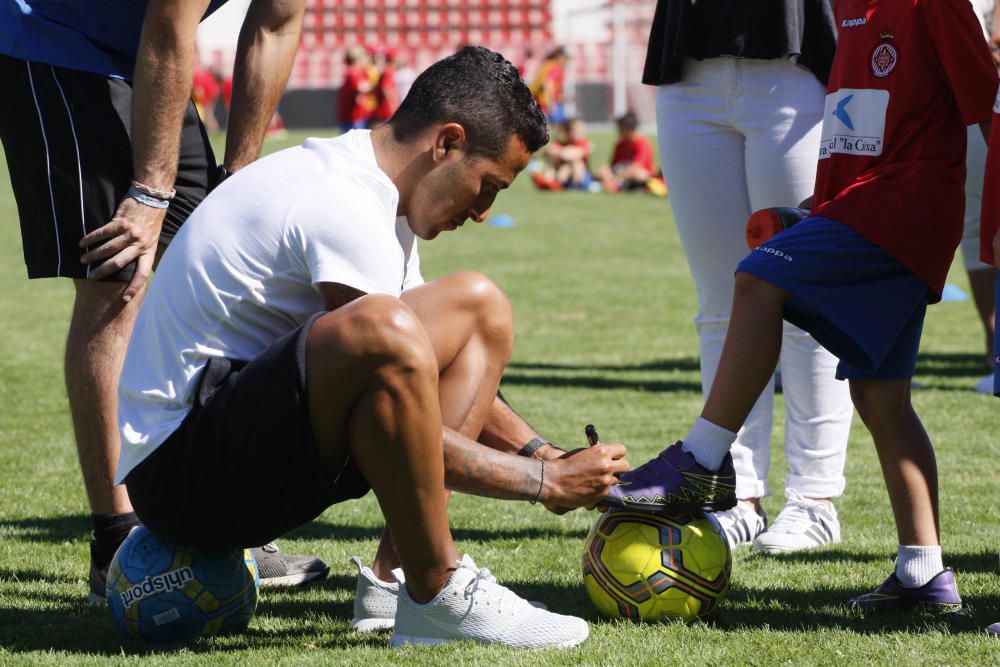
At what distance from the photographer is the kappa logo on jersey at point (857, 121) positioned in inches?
136

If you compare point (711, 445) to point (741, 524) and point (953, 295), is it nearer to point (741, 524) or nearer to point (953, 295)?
point (741, 524)

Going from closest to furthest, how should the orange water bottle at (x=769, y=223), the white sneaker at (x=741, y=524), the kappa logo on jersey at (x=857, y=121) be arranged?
the kappa logo on jersey at (x=857, y=121) → the orange water bottle at (x=769, y=223) → the white sneaker at (x=741, y=524)

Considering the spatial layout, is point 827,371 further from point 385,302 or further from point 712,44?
point 385,302

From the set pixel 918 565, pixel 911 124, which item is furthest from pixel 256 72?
pixel 918 565

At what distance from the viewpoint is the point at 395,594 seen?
3367 millimetres

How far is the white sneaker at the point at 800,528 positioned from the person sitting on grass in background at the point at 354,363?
119 centimetres

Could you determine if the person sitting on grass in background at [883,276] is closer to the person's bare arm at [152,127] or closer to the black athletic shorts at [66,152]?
the person's bare arm at [152,127]

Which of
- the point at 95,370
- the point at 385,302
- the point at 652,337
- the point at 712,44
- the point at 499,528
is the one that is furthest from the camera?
the point at 652,337

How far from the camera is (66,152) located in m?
3.61

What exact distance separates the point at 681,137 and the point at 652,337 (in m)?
4.77

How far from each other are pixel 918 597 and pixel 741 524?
Answer: 3.16 feet

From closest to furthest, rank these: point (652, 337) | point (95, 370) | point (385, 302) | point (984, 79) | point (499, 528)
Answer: point (385, 302) < point (984, 79) < point (95, 370) < point (499, 528) < point (652, 337)

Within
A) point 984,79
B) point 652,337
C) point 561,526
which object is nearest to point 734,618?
point 561,526

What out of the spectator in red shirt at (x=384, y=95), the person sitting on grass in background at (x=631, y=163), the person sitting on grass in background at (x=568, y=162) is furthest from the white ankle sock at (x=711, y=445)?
the spectator in red shirt at (x=384, y=95)
